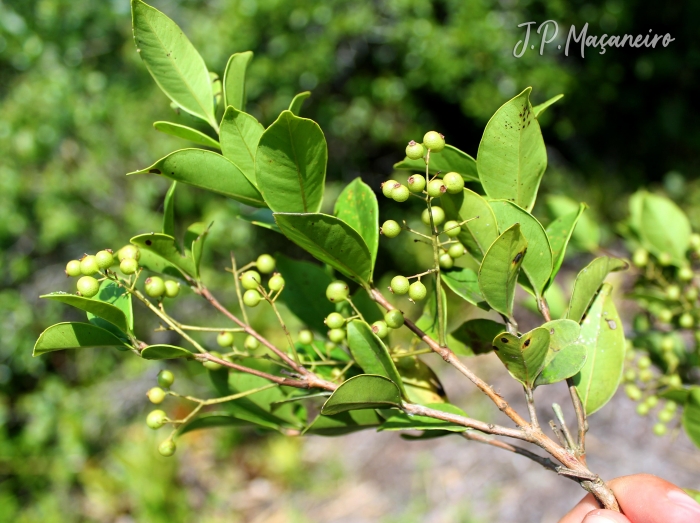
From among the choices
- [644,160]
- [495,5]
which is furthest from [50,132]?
[644,160]

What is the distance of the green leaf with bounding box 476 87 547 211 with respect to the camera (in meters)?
0.56

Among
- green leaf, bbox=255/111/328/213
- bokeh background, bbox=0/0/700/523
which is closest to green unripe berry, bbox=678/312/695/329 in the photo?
green leaf, bbox=255/111/328/213

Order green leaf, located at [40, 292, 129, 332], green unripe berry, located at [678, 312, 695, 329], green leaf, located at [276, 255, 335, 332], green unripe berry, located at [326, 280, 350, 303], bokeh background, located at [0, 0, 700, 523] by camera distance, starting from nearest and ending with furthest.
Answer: green leaf, located at [40, 292, 129, 332] → green unripe berry, located at [326, 280, 350, 303] → green leaf, located at [276, 255, 335, 332] → green unripe berry, located at [678, 312, 695, 329] → bokeh background, located at [0, 0, 700, 523]

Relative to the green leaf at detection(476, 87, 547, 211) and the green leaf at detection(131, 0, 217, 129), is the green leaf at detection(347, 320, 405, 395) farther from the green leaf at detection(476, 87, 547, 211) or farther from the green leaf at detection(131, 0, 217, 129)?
the green leaf at detection(131, 0, 217, 129)

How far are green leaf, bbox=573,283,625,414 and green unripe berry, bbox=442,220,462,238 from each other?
0.68ft

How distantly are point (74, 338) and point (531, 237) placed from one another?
0.48 meters

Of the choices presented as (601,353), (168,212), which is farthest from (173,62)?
(601,353)

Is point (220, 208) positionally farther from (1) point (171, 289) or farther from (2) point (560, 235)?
(2) point (560, 235)

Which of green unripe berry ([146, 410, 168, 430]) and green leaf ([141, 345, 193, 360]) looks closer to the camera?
green leaf ([141, 345, 193, 360])

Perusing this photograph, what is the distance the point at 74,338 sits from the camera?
577mm


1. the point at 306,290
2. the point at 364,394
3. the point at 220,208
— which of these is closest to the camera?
the point at 364,394

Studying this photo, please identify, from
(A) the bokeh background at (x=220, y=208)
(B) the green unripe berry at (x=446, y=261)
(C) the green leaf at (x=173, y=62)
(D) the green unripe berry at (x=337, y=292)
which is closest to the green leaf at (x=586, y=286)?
(B) the green unripe berry at (x=446, y=261)

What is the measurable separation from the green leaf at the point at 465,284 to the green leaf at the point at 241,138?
241 mm

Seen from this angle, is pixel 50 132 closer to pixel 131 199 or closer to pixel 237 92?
pixel 131 199
